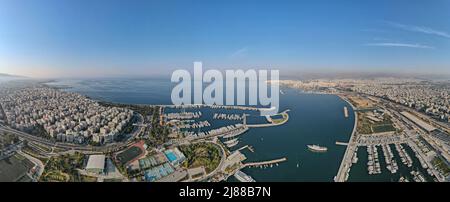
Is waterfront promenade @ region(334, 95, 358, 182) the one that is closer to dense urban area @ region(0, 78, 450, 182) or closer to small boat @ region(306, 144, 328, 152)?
dense urban area @ region(0, 78, 450, 182)

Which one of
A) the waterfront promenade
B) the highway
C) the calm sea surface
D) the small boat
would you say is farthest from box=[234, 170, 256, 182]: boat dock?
the highway

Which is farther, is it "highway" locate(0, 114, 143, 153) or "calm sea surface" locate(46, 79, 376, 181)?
"calm sea surface" locate(46, 79, 376, 181)

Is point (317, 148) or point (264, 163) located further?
point (317, 148)

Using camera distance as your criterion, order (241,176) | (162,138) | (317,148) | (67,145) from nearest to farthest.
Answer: (241,176) → (67,145) → (162,138) → (317,148)

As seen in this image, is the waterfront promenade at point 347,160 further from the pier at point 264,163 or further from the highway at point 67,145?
the highway at point 67,145

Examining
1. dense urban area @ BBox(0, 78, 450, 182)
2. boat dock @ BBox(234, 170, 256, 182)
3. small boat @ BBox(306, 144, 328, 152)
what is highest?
dense urban area @ BBox(0, 78, 450, 182)

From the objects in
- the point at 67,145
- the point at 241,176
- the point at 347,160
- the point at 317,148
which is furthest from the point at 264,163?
Result: the point at 67,145

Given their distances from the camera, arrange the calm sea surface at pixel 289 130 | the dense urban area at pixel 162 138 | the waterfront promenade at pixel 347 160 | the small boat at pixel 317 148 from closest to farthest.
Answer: the dense urban area at pixel 162 138, the waterfront promenade at pixel 347 160, the calm sea surface at pixel 289 130, the small boat at pixel 317 148

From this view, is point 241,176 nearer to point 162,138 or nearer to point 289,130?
point 162,138

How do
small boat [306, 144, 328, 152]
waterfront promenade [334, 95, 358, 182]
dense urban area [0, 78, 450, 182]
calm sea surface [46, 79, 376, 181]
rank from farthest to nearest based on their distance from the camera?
small boat [306, 144, 328, 152]
calm sea surface [46, 79, 376, 181]
waterfront promenade [334, 95, 358, 182]
dense urban area [0, 78, 450, 182]

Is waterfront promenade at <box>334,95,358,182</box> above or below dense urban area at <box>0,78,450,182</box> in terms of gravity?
below

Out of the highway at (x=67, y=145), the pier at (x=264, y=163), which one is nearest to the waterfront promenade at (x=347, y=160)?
the pier at (x=264, y=163)

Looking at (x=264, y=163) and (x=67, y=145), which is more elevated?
(x=67, y=145)
